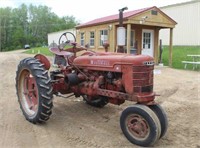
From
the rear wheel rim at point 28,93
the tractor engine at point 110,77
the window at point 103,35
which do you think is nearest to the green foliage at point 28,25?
the window at point 103,35

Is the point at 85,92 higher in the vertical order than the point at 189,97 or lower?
higher

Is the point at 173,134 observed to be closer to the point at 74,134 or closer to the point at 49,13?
the point at 74,134

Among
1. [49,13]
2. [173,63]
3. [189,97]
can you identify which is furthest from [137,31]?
[49,13]

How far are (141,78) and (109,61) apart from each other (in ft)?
1.87

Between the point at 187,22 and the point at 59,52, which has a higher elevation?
the point at 187,22

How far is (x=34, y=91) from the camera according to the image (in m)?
4.81

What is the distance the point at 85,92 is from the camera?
454 cm

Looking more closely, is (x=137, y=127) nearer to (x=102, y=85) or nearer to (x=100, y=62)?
(x=102, y=85)

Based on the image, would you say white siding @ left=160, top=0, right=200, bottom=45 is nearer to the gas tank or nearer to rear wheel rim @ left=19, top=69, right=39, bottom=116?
the gas tank

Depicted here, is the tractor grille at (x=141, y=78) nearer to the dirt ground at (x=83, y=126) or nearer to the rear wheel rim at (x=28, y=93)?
the dirt ground at (x=83, y=126)

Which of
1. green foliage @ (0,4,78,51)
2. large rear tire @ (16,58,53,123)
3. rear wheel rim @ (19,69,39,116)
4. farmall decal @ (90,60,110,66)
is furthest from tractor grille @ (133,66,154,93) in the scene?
green foliage @ (0,4,78,51)

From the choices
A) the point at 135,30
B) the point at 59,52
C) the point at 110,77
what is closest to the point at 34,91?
the point at 59,52

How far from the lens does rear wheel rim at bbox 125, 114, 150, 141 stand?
11.7 feet

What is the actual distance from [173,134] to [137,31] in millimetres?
10174
